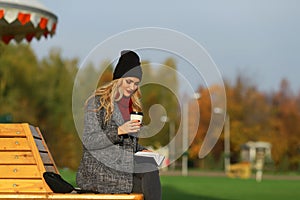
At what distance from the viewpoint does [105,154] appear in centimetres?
507

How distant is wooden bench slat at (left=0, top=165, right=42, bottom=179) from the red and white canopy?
206 inches

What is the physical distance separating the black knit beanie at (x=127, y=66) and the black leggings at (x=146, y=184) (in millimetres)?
758

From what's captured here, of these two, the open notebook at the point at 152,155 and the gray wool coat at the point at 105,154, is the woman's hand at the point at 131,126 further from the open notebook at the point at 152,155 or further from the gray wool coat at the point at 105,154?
the open notebook at the point at 152,155

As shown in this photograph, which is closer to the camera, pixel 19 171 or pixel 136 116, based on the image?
pixel 136 116

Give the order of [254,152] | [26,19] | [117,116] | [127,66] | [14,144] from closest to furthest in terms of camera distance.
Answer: [117,116], [127,66], [14,144], [26,19], [254,152]

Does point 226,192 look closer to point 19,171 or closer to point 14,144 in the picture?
point 14,144

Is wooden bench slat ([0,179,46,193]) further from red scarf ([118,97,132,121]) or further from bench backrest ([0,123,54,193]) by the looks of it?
red scarf ([118,97,132,121])

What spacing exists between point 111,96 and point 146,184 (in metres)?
0.74

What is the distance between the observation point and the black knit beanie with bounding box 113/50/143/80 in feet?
17.2

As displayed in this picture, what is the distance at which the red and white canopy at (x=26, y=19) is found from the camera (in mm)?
10188

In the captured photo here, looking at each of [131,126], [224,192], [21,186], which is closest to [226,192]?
[224,192]

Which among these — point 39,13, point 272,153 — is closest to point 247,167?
point 272,153

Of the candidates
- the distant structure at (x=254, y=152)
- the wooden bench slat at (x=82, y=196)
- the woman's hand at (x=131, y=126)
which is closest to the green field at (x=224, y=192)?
the wooden bench slat at (x=82, y=196)

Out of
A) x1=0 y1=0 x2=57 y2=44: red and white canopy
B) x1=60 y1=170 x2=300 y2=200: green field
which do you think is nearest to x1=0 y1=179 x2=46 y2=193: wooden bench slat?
x1=0 y1=0 x2=57 y2=44: red and white canopy
